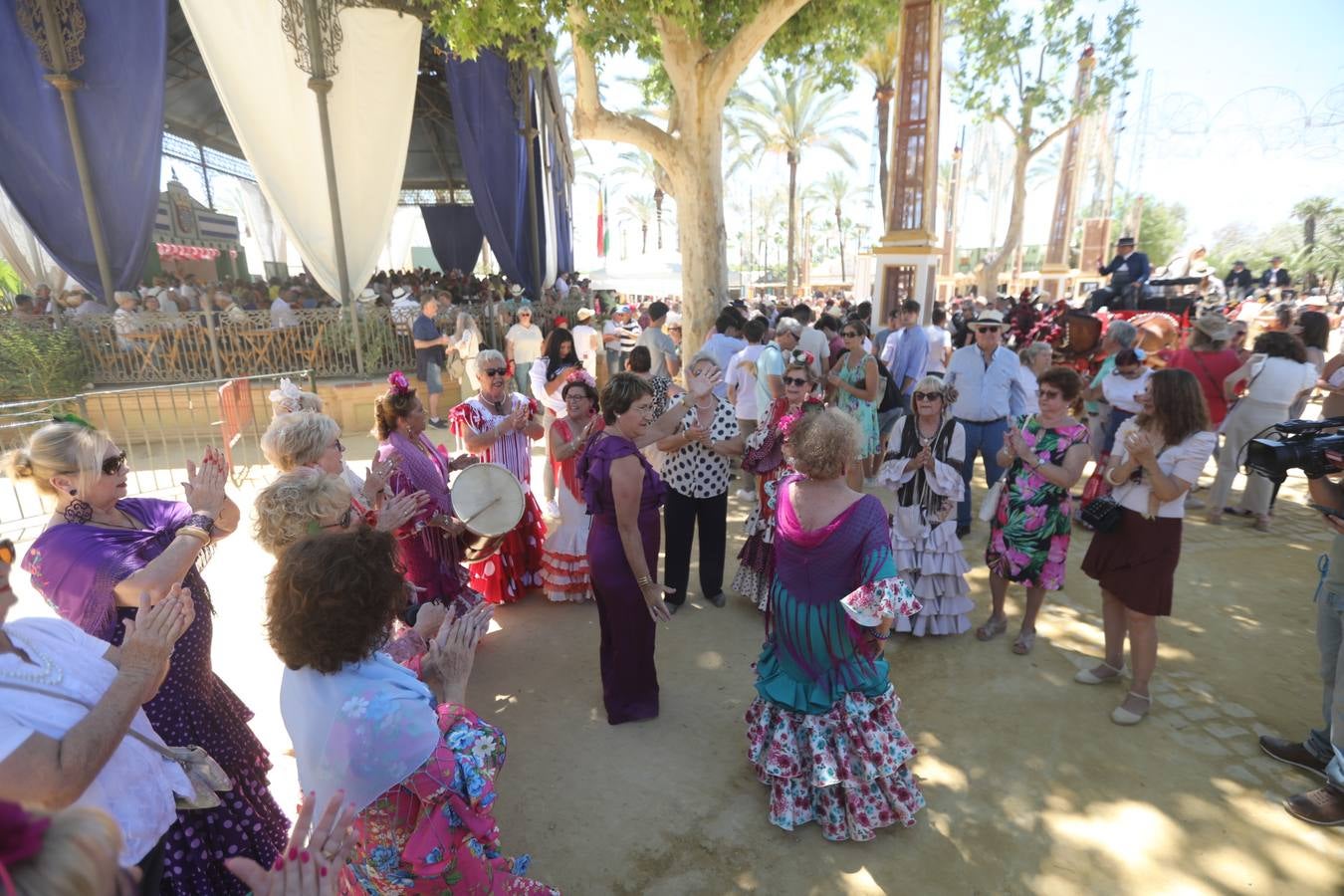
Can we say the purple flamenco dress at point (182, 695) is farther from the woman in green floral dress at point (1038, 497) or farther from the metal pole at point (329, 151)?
the metal pole at point (329, 151)

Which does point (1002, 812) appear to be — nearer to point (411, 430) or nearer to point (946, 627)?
point (946, 627)

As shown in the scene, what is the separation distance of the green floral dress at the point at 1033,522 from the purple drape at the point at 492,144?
10.6m

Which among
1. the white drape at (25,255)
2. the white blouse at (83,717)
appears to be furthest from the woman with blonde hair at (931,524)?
the white drape at (25,255)

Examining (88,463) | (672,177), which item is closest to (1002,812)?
(88,463)

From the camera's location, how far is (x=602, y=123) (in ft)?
25.9

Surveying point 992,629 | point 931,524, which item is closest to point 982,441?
point 931,524

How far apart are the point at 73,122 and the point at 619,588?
11.6m

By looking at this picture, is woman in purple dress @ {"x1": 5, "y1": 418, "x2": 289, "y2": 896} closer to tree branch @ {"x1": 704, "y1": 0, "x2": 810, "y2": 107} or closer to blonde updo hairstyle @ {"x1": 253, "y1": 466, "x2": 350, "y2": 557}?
blonde updo hairstyle @ {"x1": 253, "y1": 466, "x2": 350, "y2": 557}

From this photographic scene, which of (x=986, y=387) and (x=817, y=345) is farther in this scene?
(x=817, y=345)

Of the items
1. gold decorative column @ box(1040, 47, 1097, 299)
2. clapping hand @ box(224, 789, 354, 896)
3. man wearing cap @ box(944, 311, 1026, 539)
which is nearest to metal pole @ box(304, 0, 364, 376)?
man wearing cap @ box(944, 311, 1026, 539)

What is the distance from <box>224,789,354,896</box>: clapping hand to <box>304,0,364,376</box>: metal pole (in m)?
9.84

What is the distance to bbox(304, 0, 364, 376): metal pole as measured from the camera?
916cm

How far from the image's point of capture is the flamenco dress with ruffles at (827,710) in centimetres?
269

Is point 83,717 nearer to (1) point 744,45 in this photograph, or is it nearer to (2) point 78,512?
(2) point 78,512
